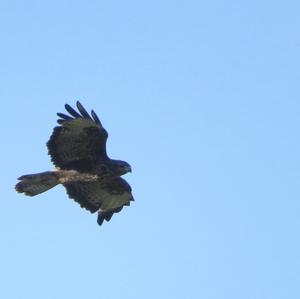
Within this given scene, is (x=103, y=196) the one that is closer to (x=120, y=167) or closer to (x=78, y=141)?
(x=120, y=167)

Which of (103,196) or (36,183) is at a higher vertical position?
(103,196)

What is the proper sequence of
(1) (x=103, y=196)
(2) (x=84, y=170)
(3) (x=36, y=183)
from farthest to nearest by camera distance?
(1) (x=103, y=196), (2) (x=84, y=170), (3) (x=36, y=183)

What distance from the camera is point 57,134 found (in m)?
21.6

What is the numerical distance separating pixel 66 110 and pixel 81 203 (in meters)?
2.25

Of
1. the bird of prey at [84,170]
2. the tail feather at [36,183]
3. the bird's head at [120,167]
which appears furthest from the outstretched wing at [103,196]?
the tail feather at [36,183]

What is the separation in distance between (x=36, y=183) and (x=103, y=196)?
1.97 metres

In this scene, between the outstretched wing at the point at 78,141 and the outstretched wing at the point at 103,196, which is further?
the outstretched wing at the point at 103,196

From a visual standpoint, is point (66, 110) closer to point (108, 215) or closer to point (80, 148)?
point (80, 148)

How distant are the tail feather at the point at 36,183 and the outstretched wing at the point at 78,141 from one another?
0.93ft

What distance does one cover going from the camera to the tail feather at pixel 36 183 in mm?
21344

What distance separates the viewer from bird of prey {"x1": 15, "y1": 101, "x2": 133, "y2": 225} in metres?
21.5

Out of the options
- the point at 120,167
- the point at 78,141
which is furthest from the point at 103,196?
the point at 78,141

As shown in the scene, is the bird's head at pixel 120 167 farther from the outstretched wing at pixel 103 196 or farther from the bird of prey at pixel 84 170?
the outstretched wing at pixel 103 196

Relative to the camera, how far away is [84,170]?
73.0ft
